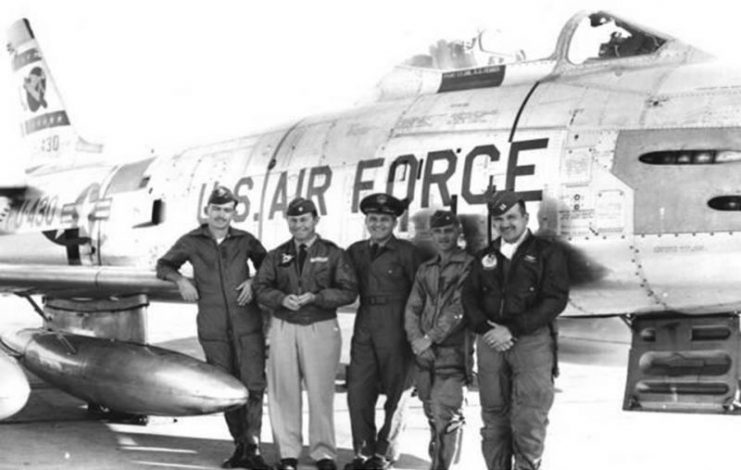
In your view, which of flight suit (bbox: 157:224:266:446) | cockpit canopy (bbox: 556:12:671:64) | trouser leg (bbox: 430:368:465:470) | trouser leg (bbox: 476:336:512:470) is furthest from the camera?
cockpit canopy (bbox: 556:12:671:64)

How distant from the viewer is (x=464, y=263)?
5.25 meters

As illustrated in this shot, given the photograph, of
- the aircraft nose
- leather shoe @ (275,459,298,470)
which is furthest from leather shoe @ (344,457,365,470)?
the aircraft nose

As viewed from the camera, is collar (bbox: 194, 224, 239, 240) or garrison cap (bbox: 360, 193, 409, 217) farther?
collar (bbox: 194, 224, 239, 240)

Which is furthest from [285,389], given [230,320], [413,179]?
[413,179]

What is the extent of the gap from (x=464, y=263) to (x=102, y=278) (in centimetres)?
334

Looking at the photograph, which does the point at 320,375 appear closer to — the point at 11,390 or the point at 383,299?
the point at 383,299

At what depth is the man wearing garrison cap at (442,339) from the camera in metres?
5.04

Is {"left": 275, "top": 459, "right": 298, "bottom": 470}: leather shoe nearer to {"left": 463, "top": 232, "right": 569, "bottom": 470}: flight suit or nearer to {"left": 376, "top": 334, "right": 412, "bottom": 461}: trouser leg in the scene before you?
{"left": 376, "top": 334, "right": 412, "bottom": 461}: trouser leg

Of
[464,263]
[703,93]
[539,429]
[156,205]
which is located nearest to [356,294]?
[464,263]

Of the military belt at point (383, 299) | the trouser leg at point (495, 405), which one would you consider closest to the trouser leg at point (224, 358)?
the military belt at point (383, 299)

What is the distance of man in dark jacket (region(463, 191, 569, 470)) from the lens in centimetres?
473

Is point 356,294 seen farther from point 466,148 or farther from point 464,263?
point 466,148

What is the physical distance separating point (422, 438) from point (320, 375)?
62.5 inches

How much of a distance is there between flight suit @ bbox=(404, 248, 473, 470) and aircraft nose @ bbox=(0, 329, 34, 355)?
3.80m
